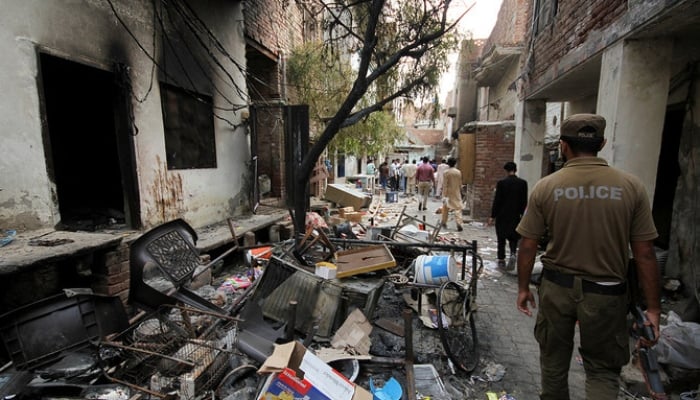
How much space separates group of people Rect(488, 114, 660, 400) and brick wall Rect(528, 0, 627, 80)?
285 centimetres

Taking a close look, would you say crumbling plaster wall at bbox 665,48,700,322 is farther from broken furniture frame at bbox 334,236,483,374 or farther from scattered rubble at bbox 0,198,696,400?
scattered rubble at bbox 0,198,696,400

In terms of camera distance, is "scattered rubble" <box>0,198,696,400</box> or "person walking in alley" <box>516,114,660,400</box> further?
"scattered rubble" <box>0,198,696,400</box>

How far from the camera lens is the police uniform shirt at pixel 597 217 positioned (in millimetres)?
1931

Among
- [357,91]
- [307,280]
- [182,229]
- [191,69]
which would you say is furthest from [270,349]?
[191,69]

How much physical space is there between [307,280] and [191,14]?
5301 mm

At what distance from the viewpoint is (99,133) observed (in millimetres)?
5613

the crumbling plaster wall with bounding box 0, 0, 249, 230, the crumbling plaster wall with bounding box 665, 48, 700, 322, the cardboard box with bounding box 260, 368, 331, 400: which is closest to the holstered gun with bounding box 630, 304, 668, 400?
the cardboard box with bounding box 260, 368, 331, 400

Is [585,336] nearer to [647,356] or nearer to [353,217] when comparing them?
[647,356]

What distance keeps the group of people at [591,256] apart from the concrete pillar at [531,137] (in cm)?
567

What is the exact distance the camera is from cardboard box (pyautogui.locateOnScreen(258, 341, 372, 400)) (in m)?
1.96

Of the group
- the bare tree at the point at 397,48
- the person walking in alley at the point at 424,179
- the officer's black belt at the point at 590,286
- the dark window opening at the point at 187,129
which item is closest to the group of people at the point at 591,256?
the officer's black belt at the point at 590,286

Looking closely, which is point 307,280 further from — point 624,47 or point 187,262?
point 624,47

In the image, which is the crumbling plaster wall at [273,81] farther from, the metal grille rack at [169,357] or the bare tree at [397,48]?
the metal grille rack at [169,357]

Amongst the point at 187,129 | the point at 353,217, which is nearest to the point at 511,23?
the point at 353,217
